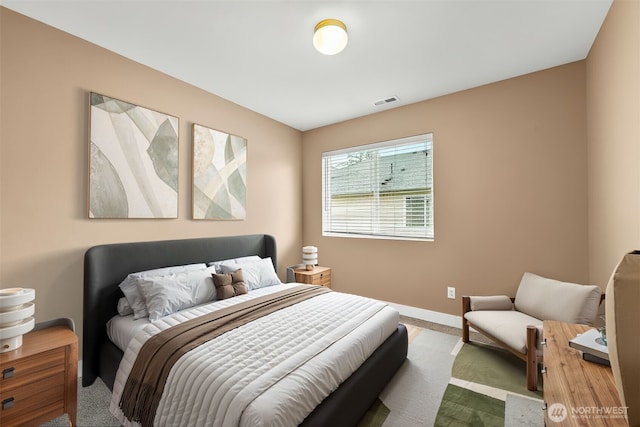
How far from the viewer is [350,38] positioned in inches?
89.2

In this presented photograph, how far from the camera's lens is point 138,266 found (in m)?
2.51

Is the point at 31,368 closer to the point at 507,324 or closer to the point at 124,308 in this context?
the point at 124,308

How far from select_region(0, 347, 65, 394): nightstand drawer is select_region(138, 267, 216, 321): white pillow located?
20.9 inches

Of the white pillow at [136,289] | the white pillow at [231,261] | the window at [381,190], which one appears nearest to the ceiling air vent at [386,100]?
the window at [381,190]

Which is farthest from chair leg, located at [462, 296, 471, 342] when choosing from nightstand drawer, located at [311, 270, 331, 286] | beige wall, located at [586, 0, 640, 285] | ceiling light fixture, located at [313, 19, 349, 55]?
ceiling light fixture, located at [313, 19, 349, 55]

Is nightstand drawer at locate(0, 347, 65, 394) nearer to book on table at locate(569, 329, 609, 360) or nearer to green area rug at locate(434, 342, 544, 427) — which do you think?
green area rug at locate(434, 342, 544, 427)

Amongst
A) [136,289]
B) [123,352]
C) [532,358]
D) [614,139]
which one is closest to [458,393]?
[532,358]

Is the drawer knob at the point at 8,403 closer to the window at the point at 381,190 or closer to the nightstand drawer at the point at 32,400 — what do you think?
the nightstand drawer at the point at 32,400

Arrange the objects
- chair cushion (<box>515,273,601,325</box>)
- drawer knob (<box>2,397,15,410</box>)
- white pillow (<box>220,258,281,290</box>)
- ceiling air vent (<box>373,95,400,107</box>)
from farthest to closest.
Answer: ceiling air vent (<box>373,95,400,107</box>) < white pillow (<box>220,258,281,290</box>) < chair cushion (<box>515,273,601,325</box>) < drawer knob (<box>2,397,15,410</box>)

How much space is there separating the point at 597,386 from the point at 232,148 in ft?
11.6

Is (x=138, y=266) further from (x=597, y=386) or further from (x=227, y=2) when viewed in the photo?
(x=597, y=386)

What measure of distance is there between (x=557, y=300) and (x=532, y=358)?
617 mm

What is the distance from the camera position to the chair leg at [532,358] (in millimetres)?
2047

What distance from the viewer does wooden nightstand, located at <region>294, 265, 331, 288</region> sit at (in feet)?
12.3
